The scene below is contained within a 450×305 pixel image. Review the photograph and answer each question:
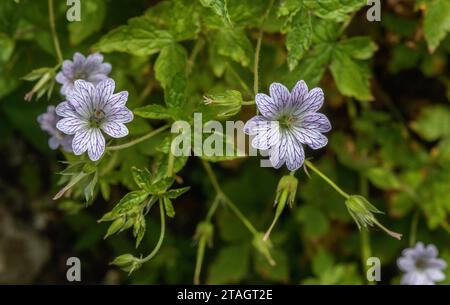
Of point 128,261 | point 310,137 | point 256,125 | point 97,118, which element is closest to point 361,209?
point 310,137

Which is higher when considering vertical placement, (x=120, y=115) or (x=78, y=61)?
(x=78, y=61)

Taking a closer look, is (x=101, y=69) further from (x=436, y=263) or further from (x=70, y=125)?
(x=436, y=263)

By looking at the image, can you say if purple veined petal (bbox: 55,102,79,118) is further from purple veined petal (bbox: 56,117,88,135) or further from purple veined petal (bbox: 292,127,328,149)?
purple veined petal (bbox: 292,127,328,149)

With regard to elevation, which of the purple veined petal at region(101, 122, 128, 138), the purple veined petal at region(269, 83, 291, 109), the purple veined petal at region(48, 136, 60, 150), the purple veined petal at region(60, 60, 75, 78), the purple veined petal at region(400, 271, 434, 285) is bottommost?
the purple veined petal at region(400, 271, 434, 285)

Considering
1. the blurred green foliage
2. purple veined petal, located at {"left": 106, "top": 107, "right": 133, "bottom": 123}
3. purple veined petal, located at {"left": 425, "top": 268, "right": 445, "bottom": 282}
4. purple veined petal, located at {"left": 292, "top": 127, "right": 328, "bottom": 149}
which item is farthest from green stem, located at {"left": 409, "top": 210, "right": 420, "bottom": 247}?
purple veined petal, located at {"left": 106, "top": 107, "right": 133, "bottom": 123}

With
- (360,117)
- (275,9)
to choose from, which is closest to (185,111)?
(275,9)

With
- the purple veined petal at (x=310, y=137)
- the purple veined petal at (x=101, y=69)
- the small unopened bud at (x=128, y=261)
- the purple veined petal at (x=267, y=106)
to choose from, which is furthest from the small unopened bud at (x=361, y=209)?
the purple veined petal at (x=101, y=69)
